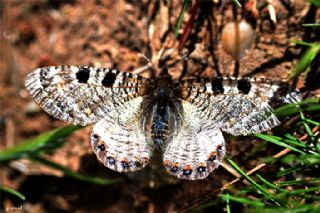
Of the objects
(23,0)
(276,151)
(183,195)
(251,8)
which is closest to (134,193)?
(183,195)

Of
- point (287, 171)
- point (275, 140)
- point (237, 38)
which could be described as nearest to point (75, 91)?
point (237, 38)

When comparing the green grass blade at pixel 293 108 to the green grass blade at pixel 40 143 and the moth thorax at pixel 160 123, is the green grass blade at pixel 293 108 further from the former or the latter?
the green grass blade at pixel 40 143

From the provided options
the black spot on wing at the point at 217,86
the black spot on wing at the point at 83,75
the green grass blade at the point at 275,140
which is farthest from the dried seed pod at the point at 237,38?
the black spot on wing at the point at 83,75

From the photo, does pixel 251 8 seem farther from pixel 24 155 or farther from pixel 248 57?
pixel 24 155

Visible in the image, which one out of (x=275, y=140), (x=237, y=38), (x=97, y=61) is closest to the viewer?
(x=275, y=140)

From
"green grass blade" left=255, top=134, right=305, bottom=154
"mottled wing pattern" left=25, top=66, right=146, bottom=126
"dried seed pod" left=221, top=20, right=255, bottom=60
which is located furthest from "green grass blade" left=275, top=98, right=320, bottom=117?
"mottled wing pattern" left=25, top=66, right=146, bottom=126

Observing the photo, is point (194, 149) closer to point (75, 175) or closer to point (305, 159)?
point (305, 159)
